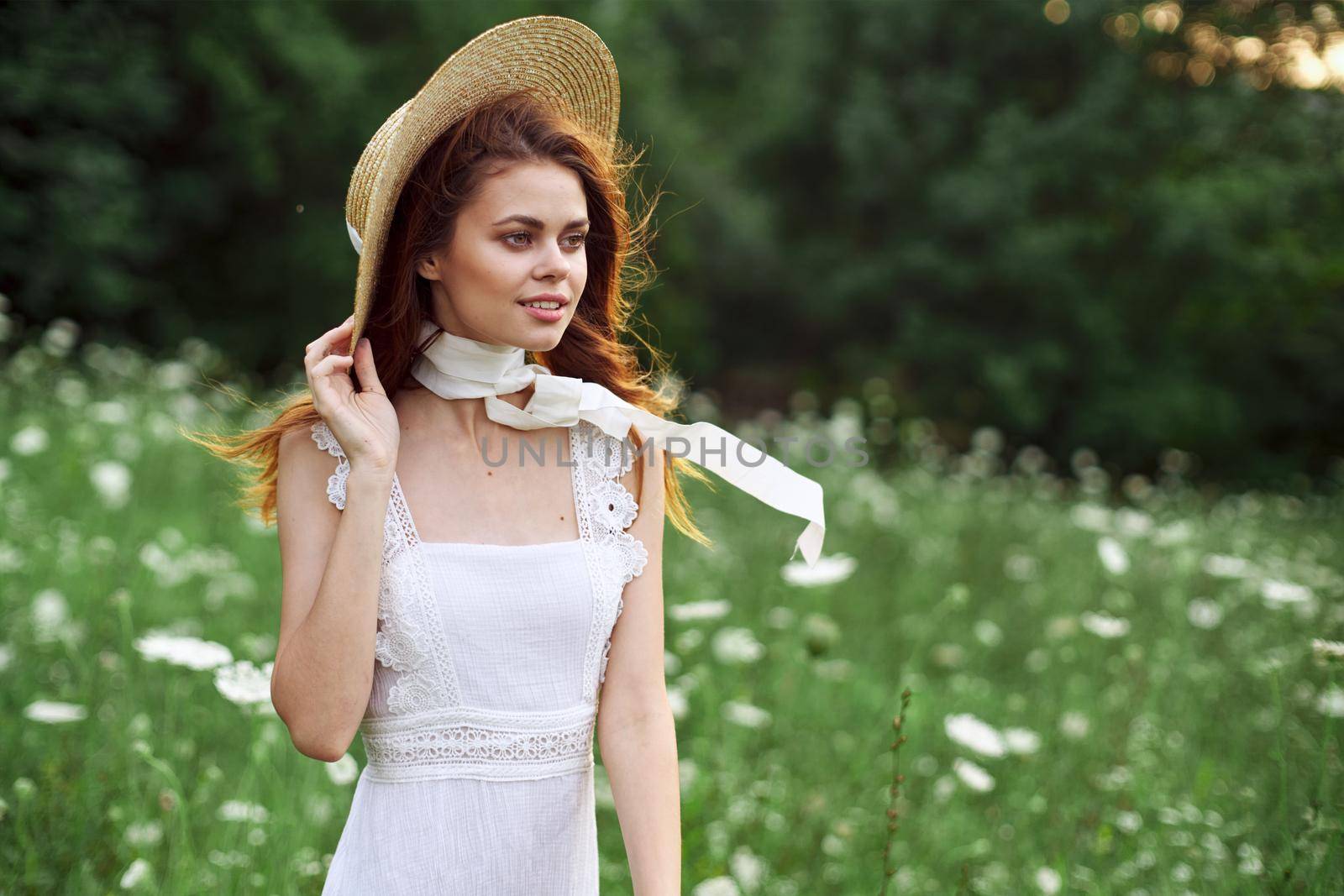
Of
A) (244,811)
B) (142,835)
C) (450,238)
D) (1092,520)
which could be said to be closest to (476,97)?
(450,238)

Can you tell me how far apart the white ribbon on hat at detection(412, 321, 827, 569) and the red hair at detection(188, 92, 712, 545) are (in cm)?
6

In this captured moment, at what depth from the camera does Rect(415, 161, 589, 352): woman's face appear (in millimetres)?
1468

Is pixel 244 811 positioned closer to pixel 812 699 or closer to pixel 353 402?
pixel 353 402

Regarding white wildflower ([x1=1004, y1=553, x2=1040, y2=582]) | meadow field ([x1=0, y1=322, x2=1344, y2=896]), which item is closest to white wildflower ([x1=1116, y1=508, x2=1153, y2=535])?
meadow field ([x1=0, y1=322, x2=1344, y2=896])

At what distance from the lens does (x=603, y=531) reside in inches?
62.0

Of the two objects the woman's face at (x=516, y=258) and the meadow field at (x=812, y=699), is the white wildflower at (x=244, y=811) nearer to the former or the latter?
the meadow field at (x=812, y=699)

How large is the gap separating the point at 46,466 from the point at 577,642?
4.44 metres

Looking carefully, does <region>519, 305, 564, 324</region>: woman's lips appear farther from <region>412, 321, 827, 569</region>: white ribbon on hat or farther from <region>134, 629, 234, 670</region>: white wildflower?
<region>134, 629, 234, 670</region>: white wildflower

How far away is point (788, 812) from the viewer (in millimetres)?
3127

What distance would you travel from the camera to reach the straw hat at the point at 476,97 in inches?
57.1

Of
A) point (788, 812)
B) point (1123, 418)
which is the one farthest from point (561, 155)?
point (1123, 418)

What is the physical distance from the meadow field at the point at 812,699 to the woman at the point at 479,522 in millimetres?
456

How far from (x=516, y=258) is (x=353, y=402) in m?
0.29

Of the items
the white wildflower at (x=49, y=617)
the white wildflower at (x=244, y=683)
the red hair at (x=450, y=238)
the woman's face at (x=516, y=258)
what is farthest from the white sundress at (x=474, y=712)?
the white wildflower at (x=49, y=617)
